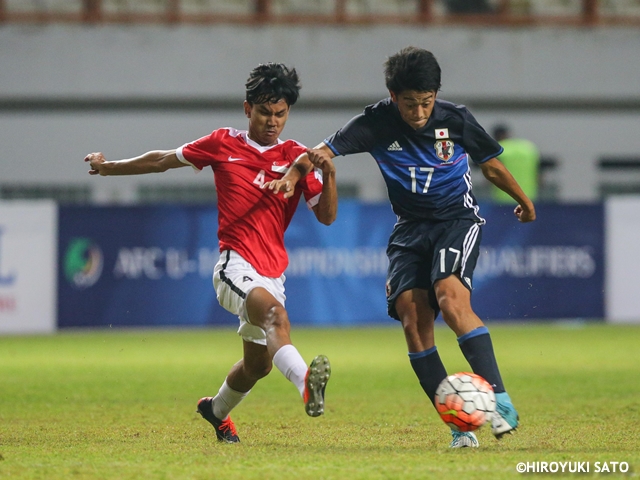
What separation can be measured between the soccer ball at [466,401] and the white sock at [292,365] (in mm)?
719

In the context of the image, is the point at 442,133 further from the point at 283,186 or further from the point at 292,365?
the point at 292,365

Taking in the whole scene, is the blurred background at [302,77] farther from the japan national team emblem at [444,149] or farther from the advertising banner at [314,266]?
the japan national team emblem at [444,149]

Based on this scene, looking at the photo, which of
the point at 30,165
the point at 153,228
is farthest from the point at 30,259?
the point at 30,165

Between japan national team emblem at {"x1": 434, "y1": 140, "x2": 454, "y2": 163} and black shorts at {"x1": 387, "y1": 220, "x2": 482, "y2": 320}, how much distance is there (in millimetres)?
339

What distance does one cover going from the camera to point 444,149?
19.4 ft

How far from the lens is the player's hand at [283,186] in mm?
5500

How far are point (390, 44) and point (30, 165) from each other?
709cm

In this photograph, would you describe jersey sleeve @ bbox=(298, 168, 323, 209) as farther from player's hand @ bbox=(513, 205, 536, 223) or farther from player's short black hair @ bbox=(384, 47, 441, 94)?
player's hand @ bbox=(513, 205, 536, 223)

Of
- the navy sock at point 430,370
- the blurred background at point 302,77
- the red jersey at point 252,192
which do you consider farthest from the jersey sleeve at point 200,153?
the blurred background at point 302,77

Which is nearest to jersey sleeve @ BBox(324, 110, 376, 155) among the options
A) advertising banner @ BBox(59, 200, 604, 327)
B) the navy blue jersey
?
the navy blue jersey

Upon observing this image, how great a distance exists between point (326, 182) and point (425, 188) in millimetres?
565

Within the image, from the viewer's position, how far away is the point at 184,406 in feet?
25.8

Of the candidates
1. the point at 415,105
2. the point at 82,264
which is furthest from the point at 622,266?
the point at 415,105

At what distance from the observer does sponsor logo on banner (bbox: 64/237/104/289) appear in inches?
578
